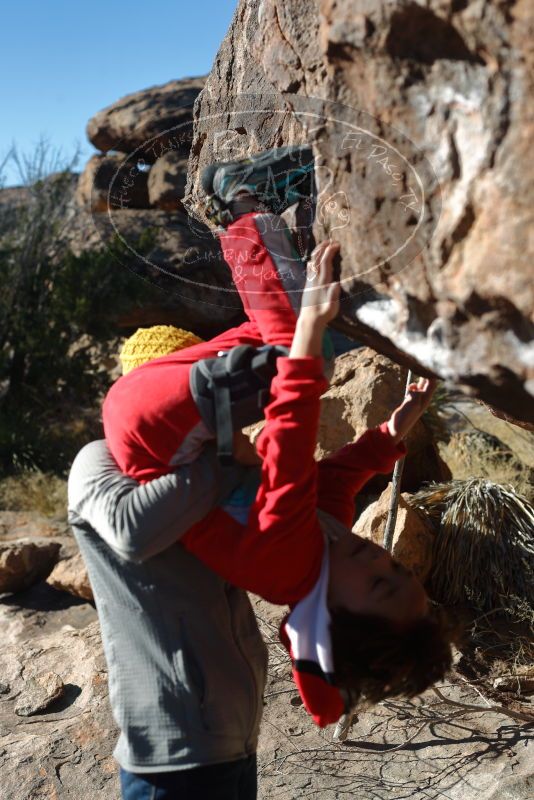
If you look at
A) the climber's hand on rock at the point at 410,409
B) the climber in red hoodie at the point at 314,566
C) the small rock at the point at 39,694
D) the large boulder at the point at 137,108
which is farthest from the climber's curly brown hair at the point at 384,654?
the large boulder at the point at 137,108

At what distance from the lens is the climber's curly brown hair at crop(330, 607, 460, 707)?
1614 mm

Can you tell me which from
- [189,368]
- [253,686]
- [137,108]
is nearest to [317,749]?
[253,686]

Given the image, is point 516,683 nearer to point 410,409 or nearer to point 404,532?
point 404,532

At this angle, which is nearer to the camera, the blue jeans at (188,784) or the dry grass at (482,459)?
the blue jeans at (188,784)

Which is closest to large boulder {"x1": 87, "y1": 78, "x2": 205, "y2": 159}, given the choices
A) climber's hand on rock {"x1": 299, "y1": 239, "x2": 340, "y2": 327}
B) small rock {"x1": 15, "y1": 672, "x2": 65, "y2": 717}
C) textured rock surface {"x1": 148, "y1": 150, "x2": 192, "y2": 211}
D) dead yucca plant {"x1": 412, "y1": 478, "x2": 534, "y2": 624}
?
textured rock surface {"x1": 148, "y1": 150, "x2": 192, "y2": 211}

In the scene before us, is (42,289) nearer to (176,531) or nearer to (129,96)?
(129,96)

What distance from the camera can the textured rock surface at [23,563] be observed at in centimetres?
504

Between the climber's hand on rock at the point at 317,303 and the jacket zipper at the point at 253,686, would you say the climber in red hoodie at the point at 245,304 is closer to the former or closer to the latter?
Answer: the climber's hand on rock at the point at 317,303

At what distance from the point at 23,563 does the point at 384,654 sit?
387 cm

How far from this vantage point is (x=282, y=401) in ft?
4.70

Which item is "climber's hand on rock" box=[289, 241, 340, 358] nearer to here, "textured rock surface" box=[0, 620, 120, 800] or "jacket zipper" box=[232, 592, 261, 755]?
"jacket zipper" box=[232, 592, 261, 755]

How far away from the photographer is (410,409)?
6.22ft

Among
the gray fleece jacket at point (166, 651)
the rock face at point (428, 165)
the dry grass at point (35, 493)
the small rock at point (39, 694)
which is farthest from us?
the dry grass at point (35, 493)

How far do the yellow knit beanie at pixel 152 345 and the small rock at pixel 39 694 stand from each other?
2413 millimetres
